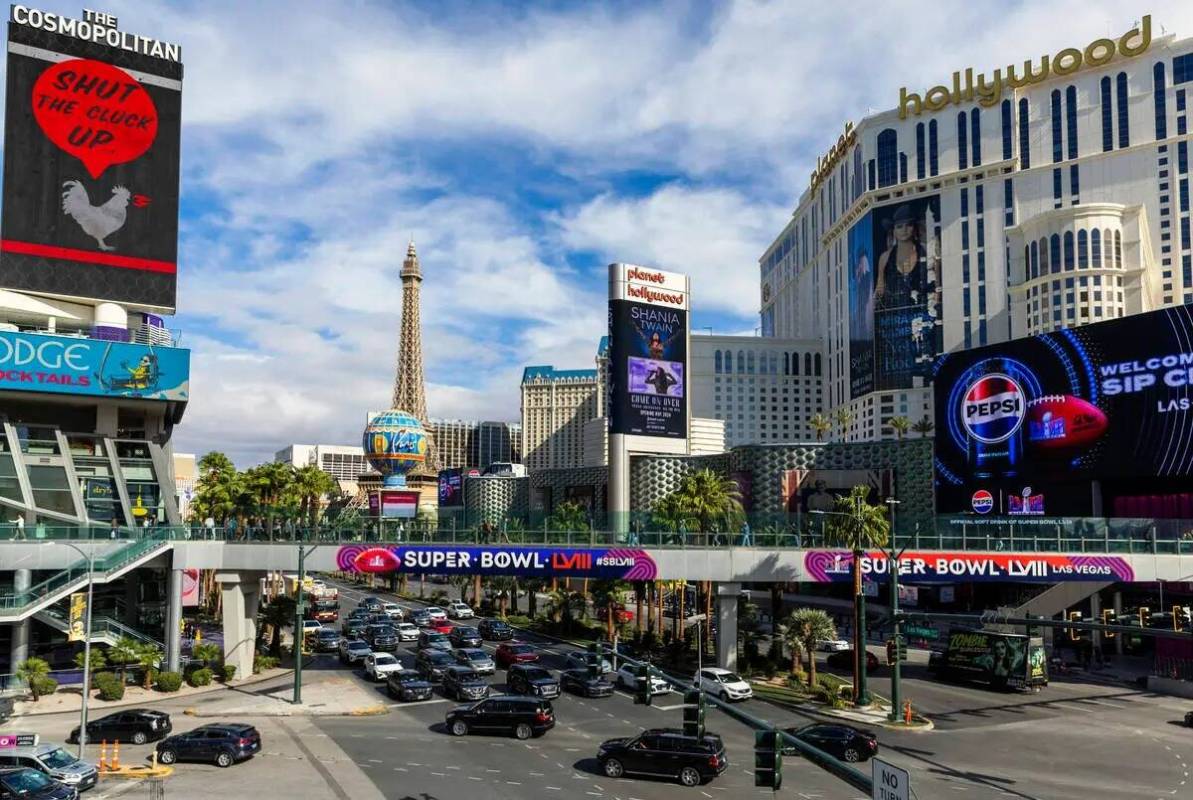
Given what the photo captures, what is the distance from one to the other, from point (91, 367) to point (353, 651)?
28960mm

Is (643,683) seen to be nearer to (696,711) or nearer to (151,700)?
(696,711)

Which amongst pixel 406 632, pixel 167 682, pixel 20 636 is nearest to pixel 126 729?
pixel 167 682

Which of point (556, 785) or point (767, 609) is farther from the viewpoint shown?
point (767, 609)

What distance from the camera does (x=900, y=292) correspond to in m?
172

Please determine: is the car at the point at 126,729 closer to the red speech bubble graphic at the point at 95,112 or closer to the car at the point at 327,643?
the car at the point at 327,643

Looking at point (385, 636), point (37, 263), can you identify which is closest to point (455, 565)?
point (385, 636)

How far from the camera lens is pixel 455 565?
55.0m

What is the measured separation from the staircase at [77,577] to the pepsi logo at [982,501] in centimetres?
6943

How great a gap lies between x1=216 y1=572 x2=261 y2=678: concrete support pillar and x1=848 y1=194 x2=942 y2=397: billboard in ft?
441

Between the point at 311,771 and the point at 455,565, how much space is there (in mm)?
20372

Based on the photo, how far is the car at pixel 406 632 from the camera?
245ft

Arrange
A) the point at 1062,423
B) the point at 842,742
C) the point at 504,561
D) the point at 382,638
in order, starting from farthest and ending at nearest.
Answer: the point at 1062,423 < the point at 382,638 < the point at 504,561 < the point at 842,742

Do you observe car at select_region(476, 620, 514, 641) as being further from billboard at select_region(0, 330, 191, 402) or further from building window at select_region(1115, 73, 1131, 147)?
building window at select_region(1115, 73, 1131, 147)

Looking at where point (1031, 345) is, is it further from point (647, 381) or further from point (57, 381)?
point (57, 381)
